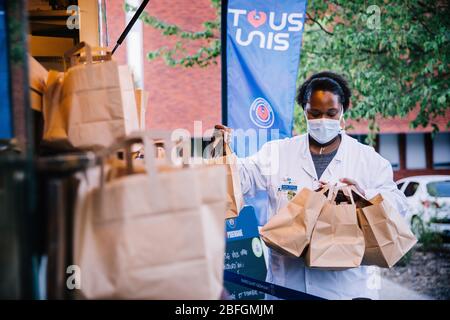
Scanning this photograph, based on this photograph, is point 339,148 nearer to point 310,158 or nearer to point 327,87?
point 310,158

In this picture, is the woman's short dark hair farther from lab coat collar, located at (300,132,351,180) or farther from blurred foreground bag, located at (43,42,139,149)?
blurred foreground bag, located at (43,42,139,149)

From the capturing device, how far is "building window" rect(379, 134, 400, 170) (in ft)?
63.7

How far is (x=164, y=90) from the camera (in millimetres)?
17453

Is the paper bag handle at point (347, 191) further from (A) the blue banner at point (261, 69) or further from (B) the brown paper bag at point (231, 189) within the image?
(A) the blue banner at point (261, 69)

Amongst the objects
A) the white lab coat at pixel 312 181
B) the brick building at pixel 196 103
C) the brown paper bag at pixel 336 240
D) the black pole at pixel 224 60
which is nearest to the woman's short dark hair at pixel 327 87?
the white lab coat at pixel 312 181

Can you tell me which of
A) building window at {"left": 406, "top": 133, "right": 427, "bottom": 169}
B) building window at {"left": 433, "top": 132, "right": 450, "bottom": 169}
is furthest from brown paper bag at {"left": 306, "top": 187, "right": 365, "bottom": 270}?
building window at {"left": 433, "top": 132, "right": 450, "bottom": 169}

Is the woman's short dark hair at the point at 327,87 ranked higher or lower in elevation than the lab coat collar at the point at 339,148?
higher

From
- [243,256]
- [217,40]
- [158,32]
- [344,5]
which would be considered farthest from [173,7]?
[243,256]

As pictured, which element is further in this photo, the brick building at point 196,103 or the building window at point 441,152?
the building window at point 441,152

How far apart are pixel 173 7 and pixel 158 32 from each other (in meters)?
0.87

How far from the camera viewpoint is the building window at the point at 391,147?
1941 cm

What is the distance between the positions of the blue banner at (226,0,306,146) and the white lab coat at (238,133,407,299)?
0.31 metres

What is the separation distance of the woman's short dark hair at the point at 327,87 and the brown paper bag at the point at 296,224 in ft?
3.03

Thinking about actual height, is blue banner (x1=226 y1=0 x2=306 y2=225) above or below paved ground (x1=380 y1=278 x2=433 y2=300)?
above
